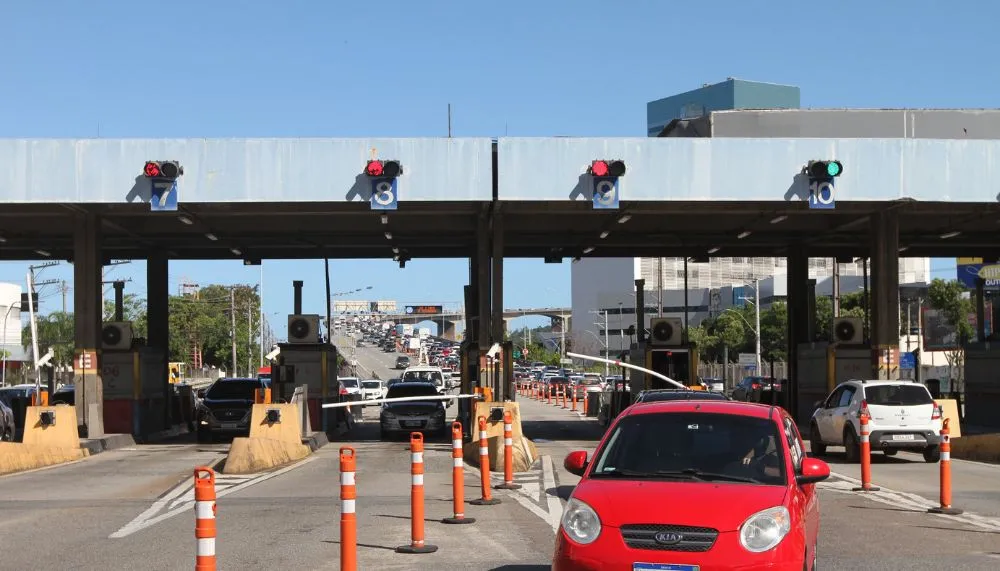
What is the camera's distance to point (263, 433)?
25.2 metres

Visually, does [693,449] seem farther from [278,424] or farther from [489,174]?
[489,174]

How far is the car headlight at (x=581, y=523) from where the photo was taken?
777 cm

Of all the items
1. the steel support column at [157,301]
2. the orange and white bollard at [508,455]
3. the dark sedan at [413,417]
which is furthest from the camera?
the steel support column at [157,301]

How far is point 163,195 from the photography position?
90.2 feet

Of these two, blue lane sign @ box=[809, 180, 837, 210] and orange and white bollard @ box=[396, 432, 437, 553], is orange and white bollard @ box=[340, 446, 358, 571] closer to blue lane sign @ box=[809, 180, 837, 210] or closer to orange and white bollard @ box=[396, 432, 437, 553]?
orange and white bollard @ box=[396, 432, 437, 553]

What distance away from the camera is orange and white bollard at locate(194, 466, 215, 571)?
6.85 metres

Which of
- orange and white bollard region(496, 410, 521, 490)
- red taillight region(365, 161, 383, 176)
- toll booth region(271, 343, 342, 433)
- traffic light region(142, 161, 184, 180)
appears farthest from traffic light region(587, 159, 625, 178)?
toll booth region(271, 343, 342, 433)

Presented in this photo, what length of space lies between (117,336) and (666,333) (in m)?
16.3

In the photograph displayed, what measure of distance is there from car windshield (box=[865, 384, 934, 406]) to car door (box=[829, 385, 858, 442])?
42cm

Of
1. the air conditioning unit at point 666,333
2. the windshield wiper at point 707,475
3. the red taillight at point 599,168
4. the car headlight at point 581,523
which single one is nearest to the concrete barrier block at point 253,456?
the red taillight at point 599,168

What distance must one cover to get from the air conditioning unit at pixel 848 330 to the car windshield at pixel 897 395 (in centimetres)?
1367

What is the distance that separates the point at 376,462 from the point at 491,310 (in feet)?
30.1

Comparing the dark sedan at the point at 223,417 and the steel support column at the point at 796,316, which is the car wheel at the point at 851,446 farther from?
the steel support column at the point at 796,316

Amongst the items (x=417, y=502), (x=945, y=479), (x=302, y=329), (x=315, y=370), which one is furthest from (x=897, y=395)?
(x=302, y=329)
